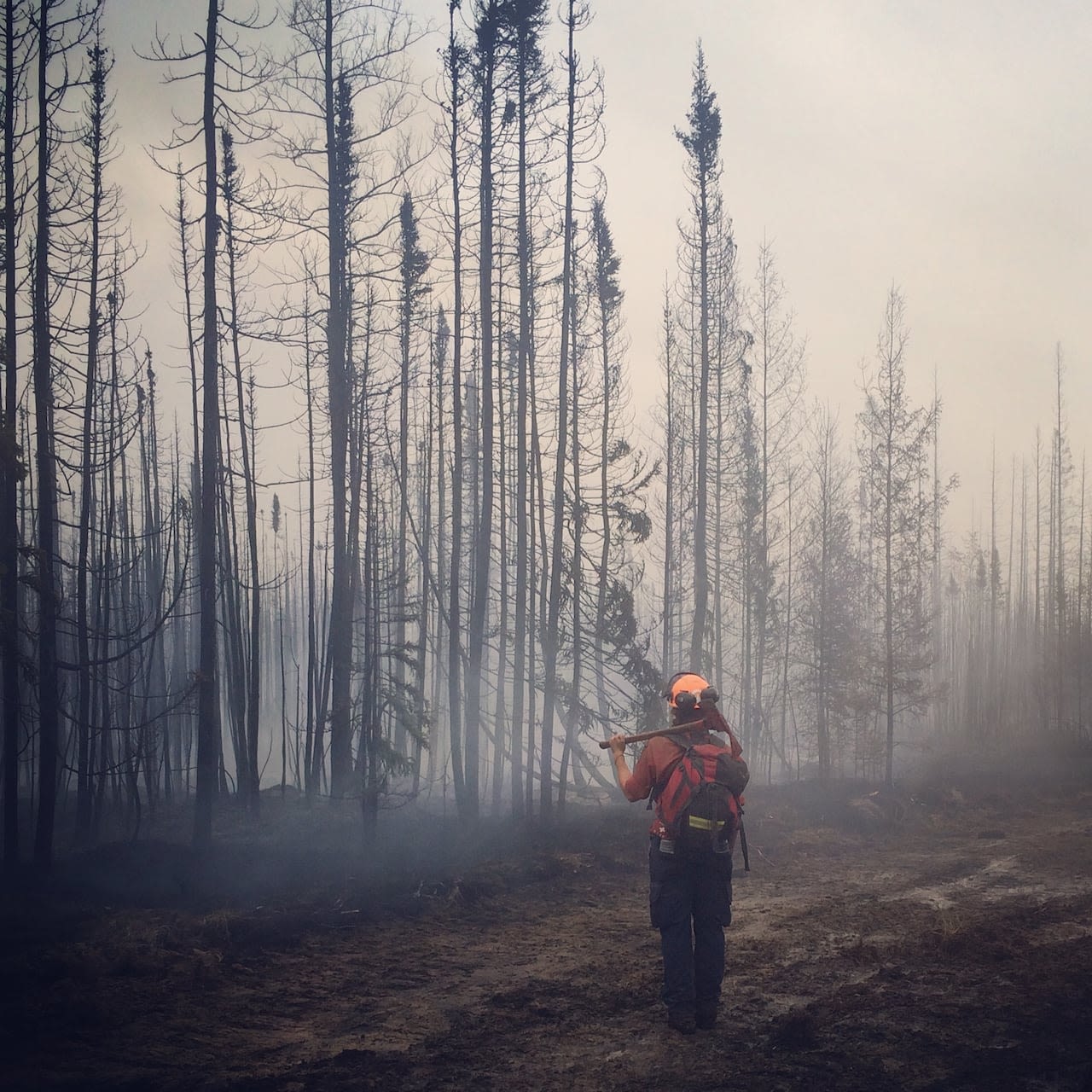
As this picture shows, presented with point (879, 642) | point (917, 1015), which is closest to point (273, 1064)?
point (917, 1015)

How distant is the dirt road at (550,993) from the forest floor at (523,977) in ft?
0.09

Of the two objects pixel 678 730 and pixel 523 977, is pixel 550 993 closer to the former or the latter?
pixel 523 977

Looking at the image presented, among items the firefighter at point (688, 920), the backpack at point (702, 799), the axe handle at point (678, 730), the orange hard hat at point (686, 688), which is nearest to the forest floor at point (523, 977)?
the firefighter at point (688, 920)

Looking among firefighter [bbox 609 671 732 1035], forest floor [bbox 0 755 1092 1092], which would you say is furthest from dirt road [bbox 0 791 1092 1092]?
firefighter [bbox 609 671 732 1035]

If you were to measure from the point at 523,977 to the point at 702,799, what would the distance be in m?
2.80

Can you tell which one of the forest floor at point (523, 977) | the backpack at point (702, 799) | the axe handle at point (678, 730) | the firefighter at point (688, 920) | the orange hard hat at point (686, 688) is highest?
the orange hard hat at point (686, 688)

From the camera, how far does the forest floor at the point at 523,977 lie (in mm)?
5000

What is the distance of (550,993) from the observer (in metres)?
6.64

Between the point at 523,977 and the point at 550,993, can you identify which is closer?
the point at 550,993

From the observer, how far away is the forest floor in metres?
5.00

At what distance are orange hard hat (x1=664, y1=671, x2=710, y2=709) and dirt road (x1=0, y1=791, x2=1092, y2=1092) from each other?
2304 mm

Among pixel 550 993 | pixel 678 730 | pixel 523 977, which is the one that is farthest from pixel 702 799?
pixel 523 977

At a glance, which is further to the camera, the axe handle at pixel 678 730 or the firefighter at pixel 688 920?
the axe handle at pixel 678 730

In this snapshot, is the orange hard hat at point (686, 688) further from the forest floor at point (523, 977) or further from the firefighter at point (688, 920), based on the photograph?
the forest floor at point (523, 977)
